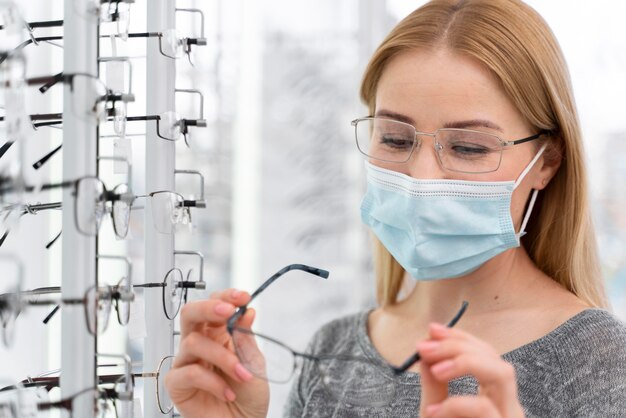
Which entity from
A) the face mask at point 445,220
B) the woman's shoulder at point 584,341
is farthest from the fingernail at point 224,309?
the woman's shoulder at point 584,341

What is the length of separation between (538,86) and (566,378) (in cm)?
50

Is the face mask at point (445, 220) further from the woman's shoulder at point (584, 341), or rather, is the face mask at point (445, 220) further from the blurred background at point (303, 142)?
the blurred background at point (303, 142)

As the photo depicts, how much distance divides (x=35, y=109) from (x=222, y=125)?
179cm

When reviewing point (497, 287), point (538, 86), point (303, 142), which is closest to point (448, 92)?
point (538, 86)

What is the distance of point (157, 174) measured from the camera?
1167 mm

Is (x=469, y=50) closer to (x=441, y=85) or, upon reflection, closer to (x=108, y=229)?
(x=441, y=85)

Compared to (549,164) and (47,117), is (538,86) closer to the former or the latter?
(549,164)

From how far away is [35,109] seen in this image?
1767 mm

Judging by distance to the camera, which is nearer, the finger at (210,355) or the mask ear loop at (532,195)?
the finger at (210,355)

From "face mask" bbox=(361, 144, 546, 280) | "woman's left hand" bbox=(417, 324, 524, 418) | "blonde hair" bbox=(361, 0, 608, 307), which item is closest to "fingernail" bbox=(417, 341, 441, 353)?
Result: "woman's left hand" bbox=(417, 324, 524, 418)

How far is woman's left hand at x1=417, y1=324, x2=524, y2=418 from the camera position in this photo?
2.87 feet

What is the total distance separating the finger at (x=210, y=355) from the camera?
3.46ft

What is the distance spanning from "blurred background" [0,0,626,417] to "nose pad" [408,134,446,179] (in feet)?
6.00

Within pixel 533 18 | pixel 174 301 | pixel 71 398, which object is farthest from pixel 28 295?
pixel 533 18
